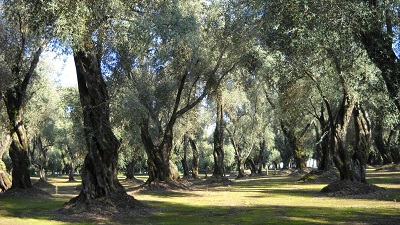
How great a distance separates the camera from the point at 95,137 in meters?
19.6

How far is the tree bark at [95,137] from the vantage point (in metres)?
Answer: 19.5

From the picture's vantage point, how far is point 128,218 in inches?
692

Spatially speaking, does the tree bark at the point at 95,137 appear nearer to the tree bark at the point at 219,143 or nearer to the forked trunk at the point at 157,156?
the forked trunk at the point at 157,156

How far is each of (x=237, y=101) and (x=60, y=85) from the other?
2026 centimetres

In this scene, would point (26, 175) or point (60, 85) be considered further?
point (60, 85)

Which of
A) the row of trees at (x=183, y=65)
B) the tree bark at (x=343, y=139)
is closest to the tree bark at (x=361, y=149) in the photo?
the row of trees at (x=183, y=65)

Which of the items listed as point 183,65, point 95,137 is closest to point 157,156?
point 183,65

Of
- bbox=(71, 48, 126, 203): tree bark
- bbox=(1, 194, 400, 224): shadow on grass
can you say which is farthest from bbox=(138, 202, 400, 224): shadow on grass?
bbox=(71, 48, 126, 203): tree bark

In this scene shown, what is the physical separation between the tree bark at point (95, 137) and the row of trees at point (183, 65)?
50mm

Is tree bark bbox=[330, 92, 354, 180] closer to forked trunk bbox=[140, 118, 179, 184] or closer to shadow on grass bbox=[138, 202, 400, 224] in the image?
shadow on grass bbox=[138, 202, 400, 224]

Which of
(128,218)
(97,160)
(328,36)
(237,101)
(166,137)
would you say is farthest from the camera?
(237,101)

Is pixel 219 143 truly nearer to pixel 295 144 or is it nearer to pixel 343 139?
pixel 295 144

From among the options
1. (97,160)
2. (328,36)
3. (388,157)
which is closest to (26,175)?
(97,160)

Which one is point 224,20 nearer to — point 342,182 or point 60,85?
point 342,182
